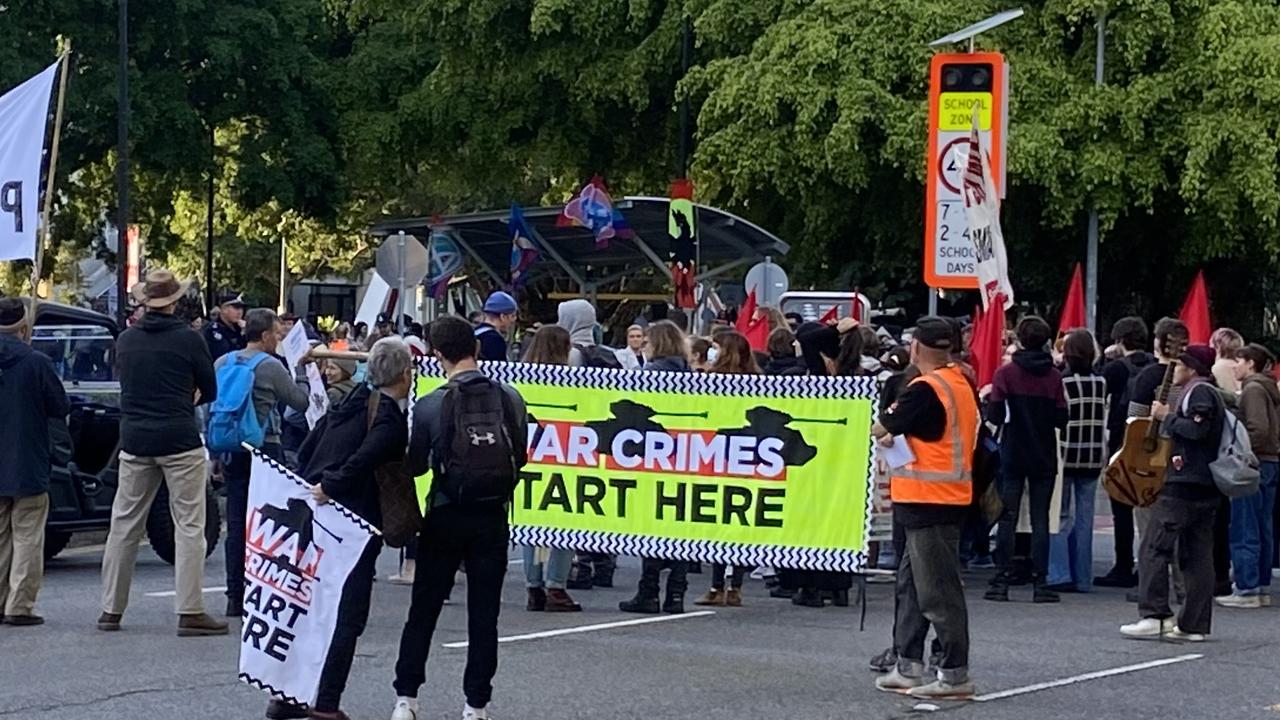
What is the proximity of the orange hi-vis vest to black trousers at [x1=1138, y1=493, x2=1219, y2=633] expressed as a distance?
2.56m

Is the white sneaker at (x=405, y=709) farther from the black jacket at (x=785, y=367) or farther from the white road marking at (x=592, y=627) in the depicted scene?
the black jacket at (x=785, y=367)

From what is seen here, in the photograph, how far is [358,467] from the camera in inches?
323

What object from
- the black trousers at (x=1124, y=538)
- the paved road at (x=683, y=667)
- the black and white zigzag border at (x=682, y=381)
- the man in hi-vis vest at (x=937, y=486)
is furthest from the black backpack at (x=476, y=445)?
the black trousers at (x=1124, y=538)

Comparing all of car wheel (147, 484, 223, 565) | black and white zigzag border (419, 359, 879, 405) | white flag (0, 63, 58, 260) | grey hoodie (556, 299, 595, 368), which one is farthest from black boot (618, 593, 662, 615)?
white flag (0, 63, 58, 260)

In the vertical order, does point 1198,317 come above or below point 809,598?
above

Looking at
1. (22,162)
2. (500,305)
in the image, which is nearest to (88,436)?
(22,162)

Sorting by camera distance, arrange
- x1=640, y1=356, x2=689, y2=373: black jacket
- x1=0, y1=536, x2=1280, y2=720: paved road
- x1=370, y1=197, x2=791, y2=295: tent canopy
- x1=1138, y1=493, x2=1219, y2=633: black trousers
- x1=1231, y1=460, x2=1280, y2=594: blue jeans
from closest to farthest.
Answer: x1=0, y1=536, x2=1280, y2=720: paved road, x1=1138, y1=493, x2=1219, y2=633: black trousers, x1=640, y1=356, x2=689, y2=373: black jacket, x1=1231, y1=460, x2=1280, y2=594: blue jeans, x1=370, y1=197, x2=791, y2=295: tent canopy

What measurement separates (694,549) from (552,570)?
0.99 meters

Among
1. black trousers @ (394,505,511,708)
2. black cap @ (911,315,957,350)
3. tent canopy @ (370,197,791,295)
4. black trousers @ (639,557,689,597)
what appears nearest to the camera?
black trousers @ (394,505,511,708)

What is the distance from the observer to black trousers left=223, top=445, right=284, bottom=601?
11531mm

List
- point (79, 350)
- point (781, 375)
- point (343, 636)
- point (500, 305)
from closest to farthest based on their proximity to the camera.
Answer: point (343, 636) → point (781, 375) → point (500, 305) → point (79, 350)

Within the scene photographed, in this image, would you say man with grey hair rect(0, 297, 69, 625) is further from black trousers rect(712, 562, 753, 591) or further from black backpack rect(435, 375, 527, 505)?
black backpack rect(435, 375, 527, 505)

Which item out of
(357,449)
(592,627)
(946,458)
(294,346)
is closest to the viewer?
(357,449)

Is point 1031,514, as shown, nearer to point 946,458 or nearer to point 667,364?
point 667,364
